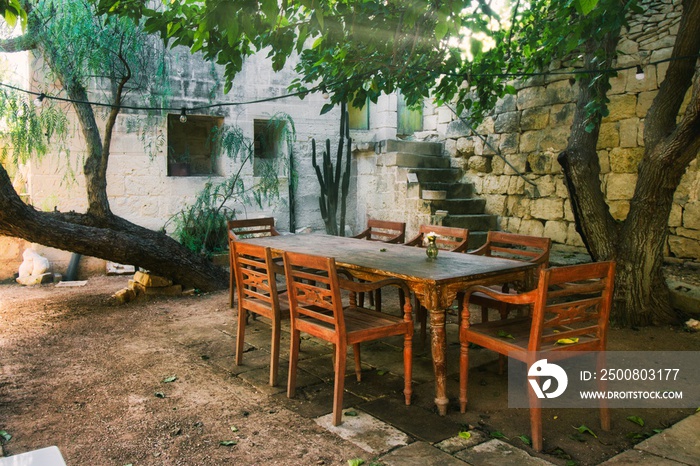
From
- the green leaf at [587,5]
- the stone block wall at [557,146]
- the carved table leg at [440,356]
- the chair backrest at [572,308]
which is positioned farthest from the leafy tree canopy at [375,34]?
the carved table leg at [440,356]

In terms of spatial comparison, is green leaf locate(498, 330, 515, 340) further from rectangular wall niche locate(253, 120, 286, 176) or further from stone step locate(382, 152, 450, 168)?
rectangular wall niche locate(253, 120, 286, 176)

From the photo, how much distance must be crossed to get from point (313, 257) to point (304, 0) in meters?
1.24

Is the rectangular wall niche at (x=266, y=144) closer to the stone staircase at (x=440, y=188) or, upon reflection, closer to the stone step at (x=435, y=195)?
the stone staircase at (x=440, y=188)

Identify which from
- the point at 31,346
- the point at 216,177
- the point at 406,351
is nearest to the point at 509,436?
the point at 406,351

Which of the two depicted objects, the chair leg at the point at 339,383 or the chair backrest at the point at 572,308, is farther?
the chair leg at the point at 339,383

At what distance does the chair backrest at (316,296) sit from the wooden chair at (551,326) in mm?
678

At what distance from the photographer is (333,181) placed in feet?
26.9

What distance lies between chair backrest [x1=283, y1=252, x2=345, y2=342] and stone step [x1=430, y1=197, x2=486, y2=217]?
3.92 m

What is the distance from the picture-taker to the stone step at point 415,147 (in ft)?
25.5

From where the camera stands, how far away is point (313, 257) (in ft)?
9.55

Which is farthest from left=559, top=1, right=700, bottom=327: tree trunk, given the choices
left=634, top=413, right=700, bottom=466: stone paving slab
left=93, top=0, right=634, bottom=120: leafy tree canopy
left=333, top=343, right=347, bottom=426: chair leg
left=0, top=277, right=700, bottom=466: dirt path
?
left=333, top=343, right=347, bottom=426: chair leg

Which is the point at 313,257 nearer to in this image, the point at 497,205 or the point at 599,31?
the point at 599,31

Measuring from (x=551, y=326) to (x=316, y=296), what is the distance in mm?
1200

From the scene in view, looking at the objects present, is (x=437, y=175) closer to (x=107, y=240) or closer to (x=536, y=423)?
Answer: (x=107, y=240)
